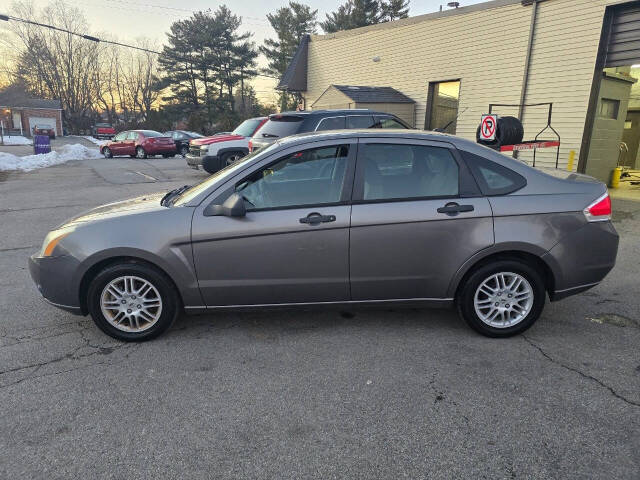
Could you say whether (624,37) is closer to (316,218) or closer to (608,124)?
(608,124)

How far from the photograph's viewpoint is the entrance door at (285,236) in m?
3.31

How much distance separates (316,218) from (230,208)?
66 cm

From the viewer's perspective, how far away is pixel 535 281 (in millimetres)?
3445

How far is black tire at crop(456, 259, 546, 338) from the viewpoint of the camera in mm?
3424

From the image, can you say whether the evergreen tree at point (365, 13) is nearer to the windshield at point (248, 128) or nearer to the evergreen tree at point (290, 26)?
the evergreen tree at point (290, 26)

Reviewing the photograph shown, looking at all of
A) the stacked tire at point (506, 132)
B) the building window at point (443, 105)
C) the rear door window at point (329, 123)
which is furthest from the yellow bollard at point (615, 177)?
the rear door window at point (329, 123)

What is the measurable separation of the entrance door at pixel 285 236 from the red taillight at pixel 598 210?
6.31 feet

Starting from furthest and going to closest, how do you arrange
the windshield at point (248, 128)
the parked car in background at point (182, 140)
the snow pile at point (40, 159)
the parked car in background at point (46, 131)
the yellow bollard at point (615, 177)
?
1. the parked car in background at point (46, 131)
2. the parked car in background at point (182, 140)
3. the snow pile at point (40, 159)
4. the windshield at point (248, 128)
5. the yellow bollard at point (615, 177)

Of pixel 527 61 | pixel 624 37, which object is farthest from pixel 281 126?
pixel 624 37

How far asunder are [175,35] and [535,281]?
173ft

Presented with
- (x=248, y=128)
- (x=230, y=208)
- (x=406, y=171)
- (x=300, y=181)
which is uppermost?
(x=248, y=128)

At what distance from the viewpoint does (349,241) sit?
3328 mm

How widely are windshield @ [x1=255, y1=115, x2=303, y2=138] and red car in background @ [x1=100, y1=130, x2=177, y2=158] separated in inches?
540

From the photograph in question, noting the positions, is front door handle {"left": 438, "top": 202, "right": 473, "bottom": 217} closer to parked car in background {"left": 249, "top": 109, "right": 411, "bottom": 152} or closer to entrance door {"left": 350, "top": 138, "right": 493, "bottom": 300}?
entrance door {"left": 350, "top": 138, "right": 493, "bottom": 300}
